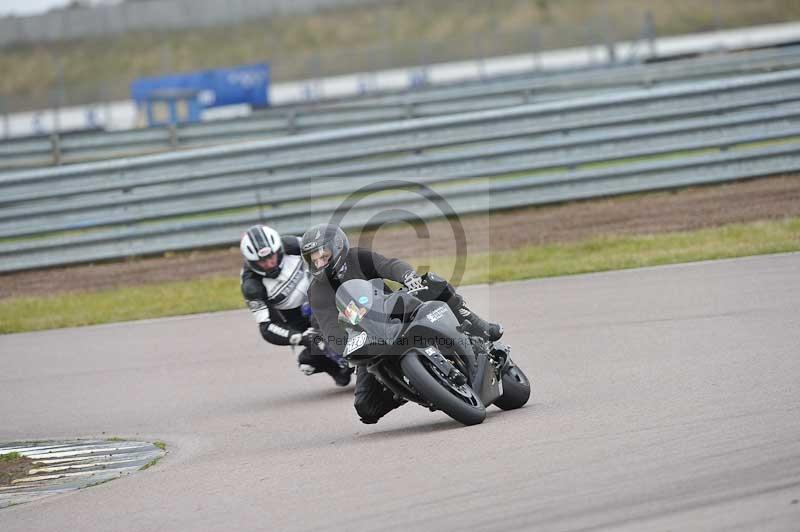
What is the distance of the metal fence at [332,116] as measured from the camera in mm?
22969

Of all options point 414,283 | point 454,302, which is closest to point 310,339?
point 454,302

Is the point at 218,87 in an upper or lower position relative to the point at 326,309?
upper

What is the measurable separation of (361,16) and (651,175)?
1713 inches

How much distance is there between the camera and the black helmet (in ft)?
27.5

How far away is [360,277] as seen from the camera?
28.5ft

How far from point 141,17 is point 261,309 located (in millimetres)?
47733

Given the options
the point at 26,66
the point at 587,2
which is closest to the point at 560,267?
the point at 587,2

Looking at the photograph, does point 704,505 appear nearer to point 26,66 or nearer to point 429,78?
point 429,78

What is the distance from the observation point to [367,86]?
3969cm

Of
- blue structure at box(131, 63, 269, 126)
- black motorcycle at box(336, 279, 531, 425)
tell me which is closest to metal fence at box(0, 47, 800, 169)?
blue structure at box(131, 63, 269, 126)

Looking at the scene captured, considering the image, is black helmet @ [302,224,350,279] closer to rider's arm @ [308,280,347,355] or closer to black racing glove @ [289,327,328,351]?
rider's arm @ [308,280,347,355]

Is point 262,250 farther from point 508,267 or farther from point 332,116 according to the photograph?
point 332,116

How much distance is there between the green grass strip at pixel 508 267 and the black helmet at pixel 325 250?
6.25 metres

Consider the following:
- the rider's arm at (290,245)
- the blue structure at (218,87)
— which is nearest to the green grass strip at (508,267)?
the rider's arm at (290,245)
